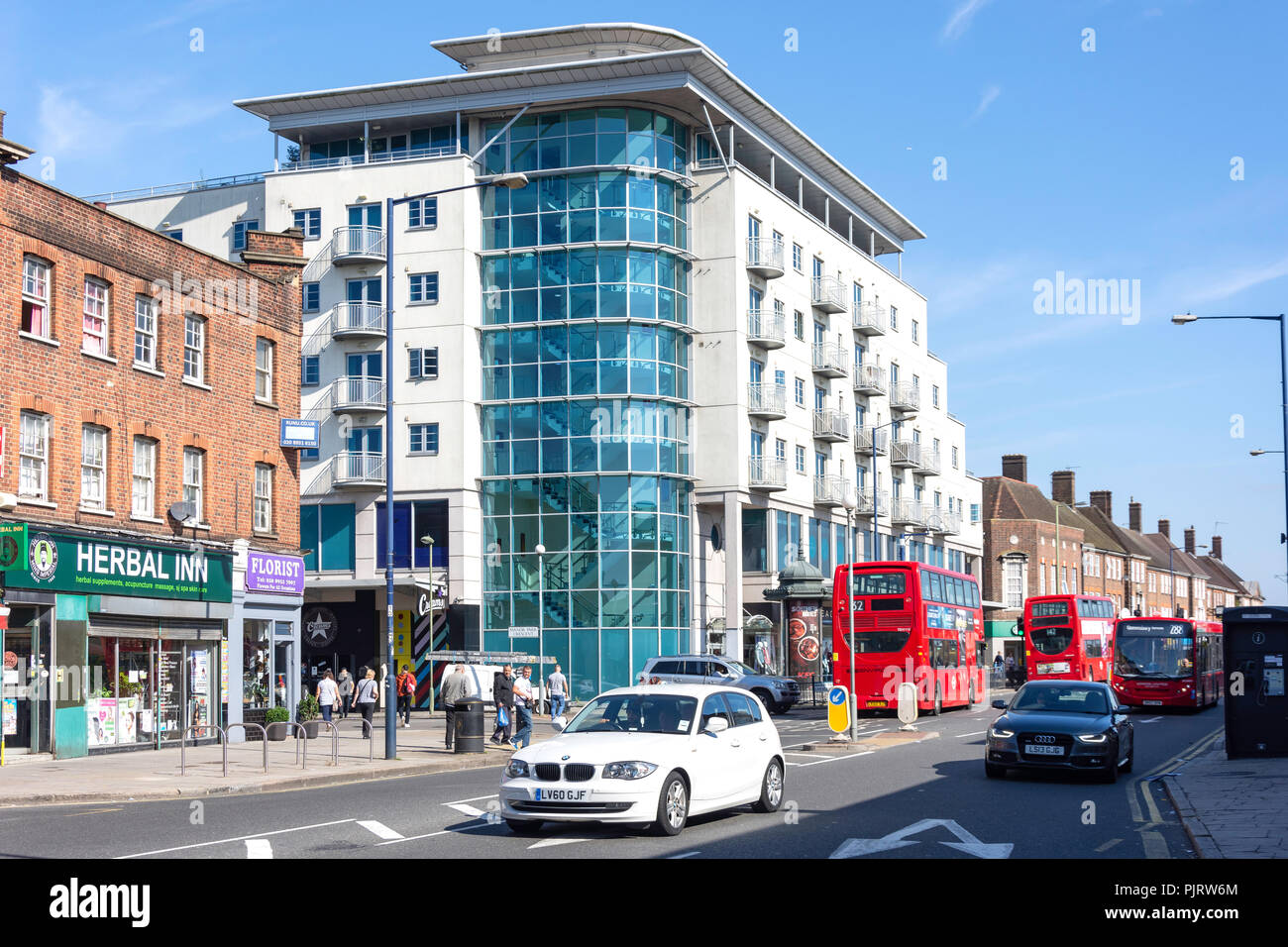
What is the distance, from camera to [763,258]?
59.1 metres

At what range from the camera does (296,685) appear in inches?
1396

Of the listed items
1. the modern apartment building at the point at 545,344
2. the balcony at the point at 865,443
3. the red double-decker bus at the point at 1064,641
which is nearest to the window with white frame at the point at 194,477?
the modern apartment building at the point at 545,344

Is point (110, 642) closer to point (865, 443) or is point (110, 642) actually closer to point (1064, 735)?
point (1064, 735)

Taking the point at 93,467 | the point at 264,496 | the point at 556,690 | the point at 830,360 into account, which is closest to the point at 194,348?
the point at 264,496

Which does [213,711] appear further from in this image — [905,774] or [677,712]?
[677,712]

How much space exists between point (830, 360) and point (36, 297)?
4273 centimetres

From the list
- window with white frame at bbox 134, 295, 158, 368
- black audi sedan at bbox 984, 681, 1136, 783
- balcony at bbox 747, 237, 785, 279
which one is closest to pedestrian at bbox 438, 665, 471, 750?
window with white frame at bbox 134, 295, 158, 368

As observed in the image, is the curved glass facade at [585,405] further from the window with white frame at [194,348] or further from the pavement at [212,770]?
the window with white frame at [194,348]

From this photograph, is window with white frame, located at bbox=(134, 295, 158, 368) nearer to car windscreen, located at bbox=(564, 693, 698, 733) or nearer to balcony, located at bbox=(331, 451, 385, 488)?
car windscreen, located at bbox=(564, 693, 698, 733)

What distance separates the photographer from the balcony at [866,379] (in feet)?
227

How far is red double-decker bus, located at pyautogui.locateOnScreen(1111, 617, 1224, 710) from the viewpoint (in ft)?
142

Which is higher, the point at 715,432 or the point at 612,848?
the point at 715,432
